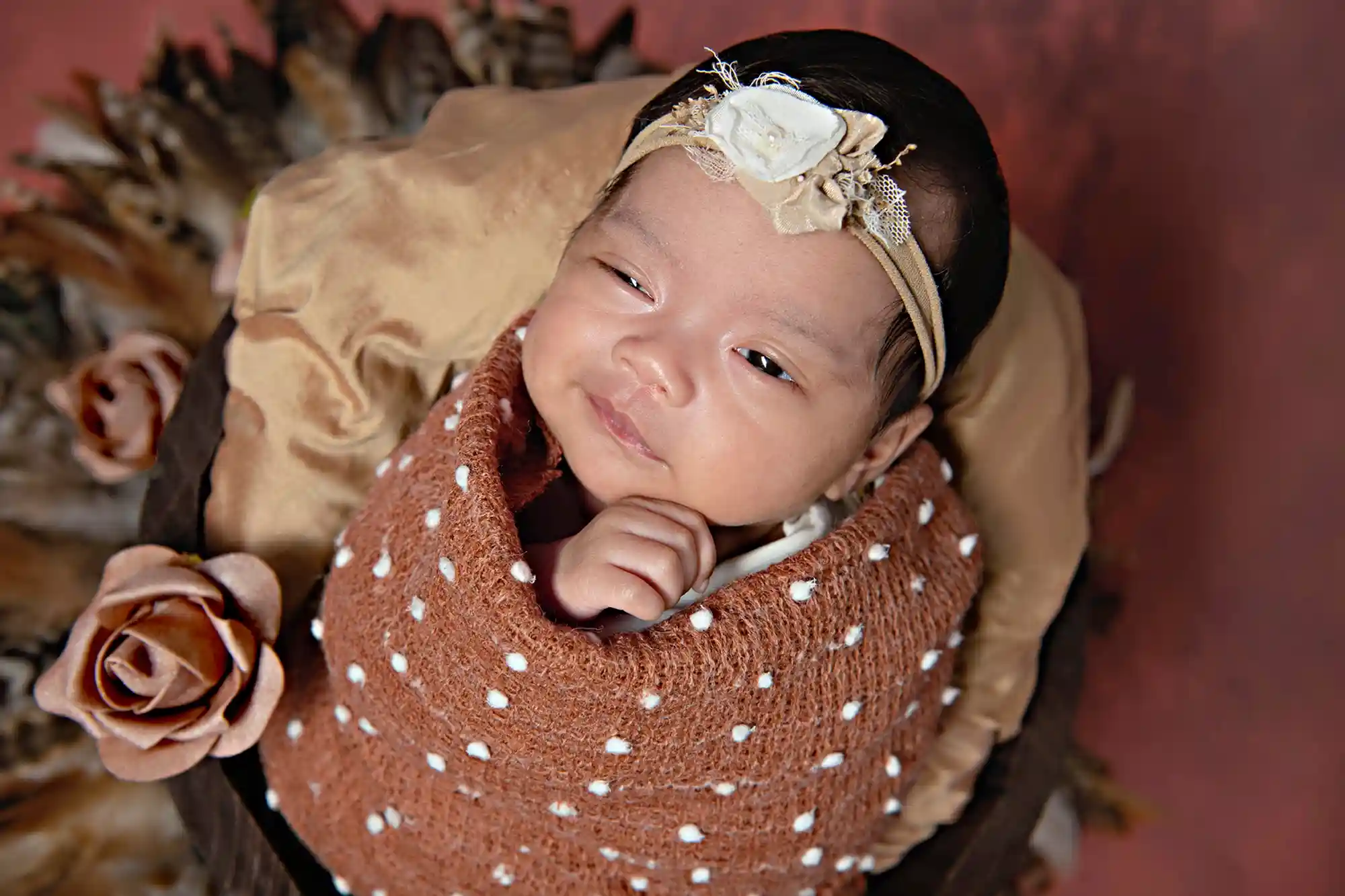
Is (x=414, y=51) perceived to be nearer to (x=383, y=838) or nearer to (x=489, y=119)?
(x=489, y=119)

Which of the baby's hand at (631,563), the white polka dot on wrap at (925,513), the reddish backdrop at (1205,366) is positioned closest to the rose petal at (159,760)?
the baby's hand at (631,563)

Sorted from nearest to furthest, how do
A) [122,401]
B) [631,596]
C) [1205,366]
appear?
1. [631,596]
2. [122,401]
3. [1205,366]

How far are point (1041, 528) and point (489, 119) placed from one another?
0.64 meters

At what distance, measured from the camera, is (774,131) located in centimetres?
74

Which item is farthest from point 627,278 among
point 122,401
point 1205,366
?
point 1205,366

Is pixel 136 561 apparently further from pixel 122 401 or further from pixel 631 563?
pixel 631 563

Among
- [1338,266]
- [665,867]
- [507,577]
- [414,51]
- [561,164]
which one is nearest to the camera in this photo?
[507,577]

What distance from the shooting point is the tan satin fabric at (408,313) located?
979 millimetres

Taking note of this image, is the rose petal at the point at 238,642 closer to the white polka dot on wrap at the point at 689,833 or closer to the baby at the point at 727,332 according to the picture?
the baby at the point at 727,332

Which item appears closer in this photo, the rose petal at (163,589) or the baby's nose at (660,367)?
the baby's nose at (660,367)

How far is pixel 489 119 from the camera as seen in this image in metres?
1.04

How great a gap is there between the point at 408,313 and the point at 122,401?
344mm

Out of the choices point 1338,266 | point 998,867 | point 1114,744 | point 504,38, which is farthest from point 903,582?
point 1338,266

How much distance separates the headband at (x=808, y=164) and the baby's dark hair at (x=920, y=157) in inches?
0.8
